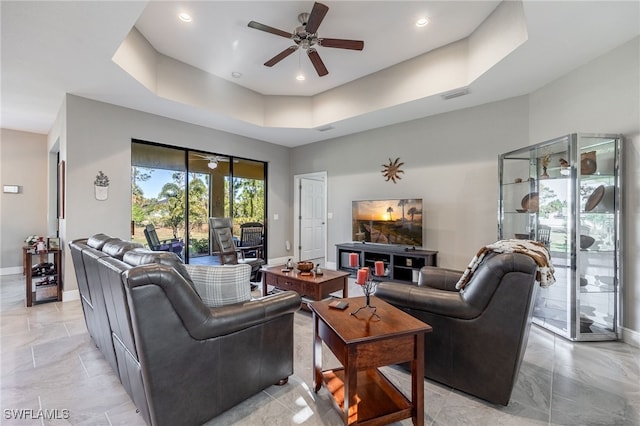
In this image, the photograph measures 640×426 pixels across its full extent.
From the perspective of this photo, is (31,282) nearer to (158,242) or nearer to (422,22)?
(158,242)

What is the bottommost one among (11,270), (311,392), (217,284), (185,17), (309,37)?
(311,392)

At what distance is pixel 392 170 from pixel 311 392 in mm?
4233

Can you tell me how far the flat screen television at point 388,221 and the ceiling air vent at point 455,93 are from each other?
164 centimetres

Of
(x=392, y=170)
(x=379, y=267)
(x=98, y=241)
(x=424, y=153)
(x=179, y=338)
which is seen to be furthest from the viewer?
(x=392, y=170)

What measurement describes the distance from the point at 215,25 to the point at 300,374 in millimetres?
3814

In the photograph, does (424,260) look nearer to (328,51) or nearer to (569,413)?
(569,413)

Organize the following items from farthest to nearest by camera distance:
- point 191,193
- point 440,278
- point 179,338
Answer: point 191,193
point 440,278
point 179,338

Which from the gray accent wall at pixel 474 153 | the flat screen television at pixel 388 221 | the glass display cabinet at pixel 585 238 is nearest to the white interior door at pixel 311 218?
the gray accent wall at pixel 474 153

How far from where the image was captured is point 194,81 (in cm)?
441

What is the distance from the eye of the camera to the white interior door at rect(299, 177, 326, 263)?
7.11 meters

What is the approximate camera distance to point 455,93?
3934mm

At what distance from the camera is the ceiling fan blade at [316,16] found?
2.50 meters

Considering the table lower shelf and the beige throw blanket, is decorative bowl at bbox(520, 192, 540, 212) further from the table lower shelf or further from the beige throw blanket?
the table lower shelf

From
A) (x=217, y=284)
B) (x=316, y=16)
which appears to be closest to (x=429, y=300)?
(x=217, y=284)
